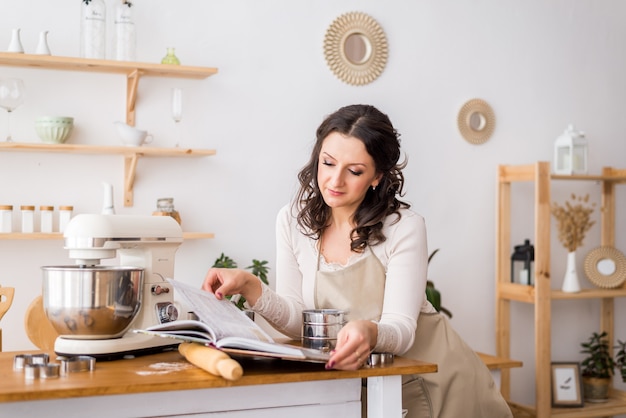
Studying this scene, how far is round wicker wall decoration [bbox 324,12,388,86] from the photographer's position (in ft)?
12.8

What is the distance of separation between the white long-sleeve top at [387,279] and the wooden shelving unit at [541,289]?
1.96 metres

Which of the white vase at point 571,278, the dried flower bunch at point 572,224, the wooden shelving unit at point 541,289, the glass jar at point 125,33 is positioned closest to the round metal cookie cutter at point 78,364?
the glass jar at point 125,33

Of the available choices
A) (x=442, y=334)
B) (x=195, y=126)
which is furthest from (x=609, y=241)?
(x=442, y=334)

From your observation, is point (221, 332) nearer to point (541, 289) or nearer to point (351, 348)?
point (351, 348)

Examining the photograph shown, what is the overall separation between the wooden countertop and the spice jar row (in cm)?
158

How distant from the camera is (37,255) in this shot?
11.1 feet

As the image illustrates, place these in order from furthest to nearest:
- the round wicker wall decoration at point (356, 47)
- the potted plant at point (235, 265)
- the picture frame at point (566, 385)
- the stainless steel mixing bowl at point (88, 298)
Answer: the picture frame at point (566, 385)
the round wicker wall decoration at point (356, 47)
the potted plant at point (235, 265)
the stainless steel mixing bowl at point (88, 298)

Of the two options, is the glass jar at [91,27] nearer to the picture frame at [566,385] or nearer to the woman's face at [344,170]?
the woman's face at [344,170]

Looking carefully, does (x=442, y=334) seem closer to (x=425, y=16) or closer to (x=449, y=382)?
(x=449, y=382)

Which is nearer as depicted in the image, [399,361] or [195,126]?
[399,361]

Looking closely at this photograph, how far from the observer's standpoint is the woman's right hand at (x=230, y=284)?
6.10 feet

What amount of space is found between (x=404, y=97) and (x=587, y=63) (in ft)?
3.91

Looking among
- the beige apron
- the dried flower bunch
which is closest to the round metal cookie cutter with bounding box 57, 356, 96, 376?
the beige apron

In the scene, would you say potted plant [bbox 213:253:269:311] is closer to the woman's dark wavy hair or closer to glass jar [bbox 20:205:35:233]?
glass jar [bbox 20:205:35:233]
